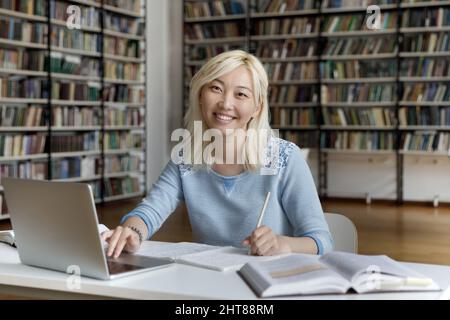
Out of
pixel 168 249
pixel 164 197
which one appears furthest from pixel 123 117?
pixel 168 249

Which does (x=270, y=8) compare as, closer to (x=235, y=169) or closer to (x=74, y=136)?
(x=74, y=136)

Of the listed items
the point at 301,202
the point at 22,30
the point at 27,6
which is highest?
the point at 27,6

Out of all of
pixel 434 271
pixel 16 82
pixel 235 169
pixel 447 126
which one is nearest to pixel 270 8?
pixel 447 126

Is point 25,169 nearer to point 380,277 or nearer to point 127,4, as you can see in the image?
point 127,4

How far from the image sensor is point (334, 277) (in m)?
1.11

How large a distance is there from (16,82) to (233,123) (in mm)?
4808

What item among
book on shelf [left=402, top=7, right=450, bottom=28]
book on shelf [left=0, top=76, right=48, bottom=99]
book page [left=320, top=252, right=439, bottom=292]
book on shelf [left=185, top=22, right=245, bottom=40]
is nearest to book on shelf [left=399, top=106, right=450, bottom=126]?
book on shelf [left=402, top=7, right=450, bottom=28]

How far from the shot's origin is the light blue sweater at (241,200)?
1.74 meters

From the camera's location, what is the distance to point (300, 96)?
7855 mm

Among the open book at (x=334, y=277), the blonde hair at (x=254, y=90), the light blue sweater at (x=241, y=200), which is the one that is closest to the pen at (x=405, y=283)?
the open book at (x=334, y=277)

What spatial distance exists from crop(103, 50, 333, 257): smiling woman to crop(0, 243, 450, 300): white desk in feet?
1.18

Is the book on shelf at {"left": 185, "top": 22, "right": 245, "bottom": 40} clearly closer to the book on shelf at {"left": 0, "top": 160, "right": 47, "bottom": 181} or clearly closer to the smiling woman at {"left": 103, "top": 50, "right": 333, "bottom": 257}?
the book on shelf at {"left": 0, "top": 160, "right": 47, "bottom": 181}

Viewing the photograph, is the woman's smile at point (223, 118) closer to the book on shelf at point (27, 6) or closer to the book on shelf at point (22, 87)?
the book on shelf at point (22, 87)

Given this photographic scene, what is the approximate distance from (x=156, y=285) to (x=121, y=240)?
313 millimetres
